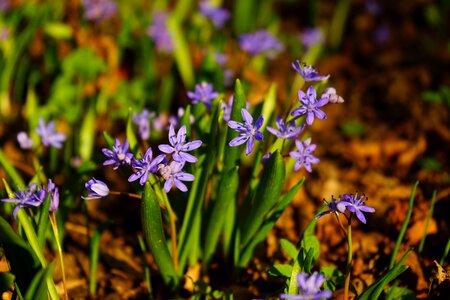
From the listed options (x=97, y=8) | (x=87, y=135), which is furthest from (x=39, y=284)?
(x=97, y=8)

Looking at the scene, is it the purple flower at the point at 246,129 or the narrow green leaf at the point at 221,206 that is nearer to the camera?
the purple flower at the point at 246,129

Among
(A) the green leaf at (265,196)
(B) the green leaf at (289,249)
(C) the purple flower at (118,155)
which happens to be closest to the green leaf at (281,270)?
(B) the green leaf at (289,249)

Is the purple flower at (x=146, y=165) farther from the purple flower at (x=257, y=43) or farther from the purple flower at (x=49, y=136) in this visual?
the purple flower at (x=257, y=43)

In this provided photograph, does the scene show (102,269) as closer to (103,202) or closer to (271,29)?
(103,202)

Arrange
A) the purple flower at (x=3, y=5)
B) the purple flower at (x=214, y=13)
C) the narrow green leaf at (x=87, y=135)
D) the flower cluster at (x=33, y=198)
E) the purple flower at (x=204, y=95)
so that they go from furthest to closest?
the purple flower at (x=214, y=13), the purple flower at (x=3, y=5), the narrow green leaf at (x=87, y=135), the purple flower at (x=204, y=95), the flower cluster at (x=33, y=198)

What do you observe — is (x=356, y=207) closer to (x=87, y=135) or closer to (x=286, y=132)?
(x=286, y=132)

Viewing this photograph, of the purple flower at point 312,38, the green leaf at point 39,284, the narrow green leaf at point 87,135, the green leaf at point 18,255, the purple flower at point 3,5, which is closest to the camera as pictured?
the green leaf at point 39,284
